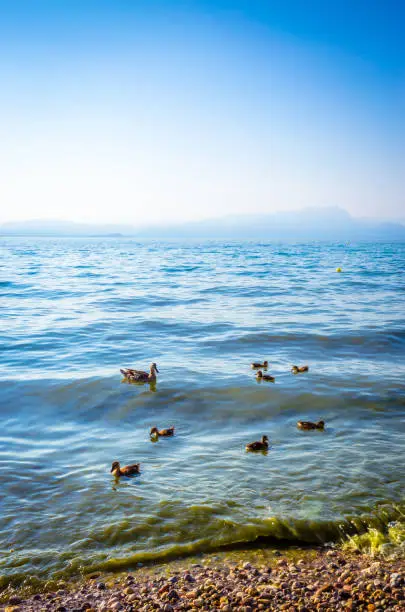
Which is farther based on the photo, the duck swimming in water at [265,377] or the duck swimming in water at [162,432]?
the duck swimming in water at [265,377]

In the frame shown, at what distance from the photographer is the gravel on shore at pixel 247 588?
522 cm

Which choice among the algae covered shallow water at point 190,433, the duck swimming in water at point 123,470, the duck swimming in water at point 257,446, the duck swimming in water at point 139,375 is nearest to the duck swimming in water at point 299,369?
the algae covered shallow water at point 190,433

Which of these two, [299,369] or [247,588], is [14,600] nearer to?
[247,588]

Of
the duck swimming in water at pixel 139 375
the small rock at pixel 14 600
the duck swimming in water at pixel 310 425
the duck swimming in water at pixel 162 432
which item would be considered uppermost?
the duck swimming in water at pixel 139 375

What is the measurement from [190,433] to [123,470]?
7.45 feet

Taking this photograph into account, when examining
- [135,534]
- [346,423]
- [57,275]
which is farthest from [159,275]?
[135,534]

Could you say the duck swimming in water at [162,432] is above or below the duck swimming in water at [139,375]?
below

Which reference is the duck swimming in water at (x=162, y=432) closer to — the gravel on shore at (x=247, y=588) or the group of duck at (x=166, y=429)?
the group of duck at (x=166, y=429)

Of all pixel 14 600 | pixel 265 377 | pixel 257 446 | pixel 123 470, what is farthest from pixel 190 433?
pixel 14 600

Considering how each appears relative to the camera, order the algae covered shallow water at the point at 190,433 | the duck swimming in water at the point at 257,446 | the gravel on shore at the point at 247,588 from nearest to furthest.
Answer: the gravel on shore at the point at 247,588 → the algae covered shallow water at the point at 190,433 → the duck swimming in water at the point at 257,446

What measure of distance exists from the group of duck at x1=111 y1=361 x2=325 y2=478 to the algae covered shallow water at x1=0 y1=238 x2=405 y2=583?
0.66 ft

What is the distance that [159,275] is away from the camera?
4256 cm

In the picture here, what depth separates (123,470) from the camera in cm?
854

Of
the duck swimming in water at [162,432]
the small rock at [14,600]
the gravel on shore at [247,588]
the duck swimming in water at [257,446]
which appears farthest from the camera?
the duck swimming in water at [162,432]
